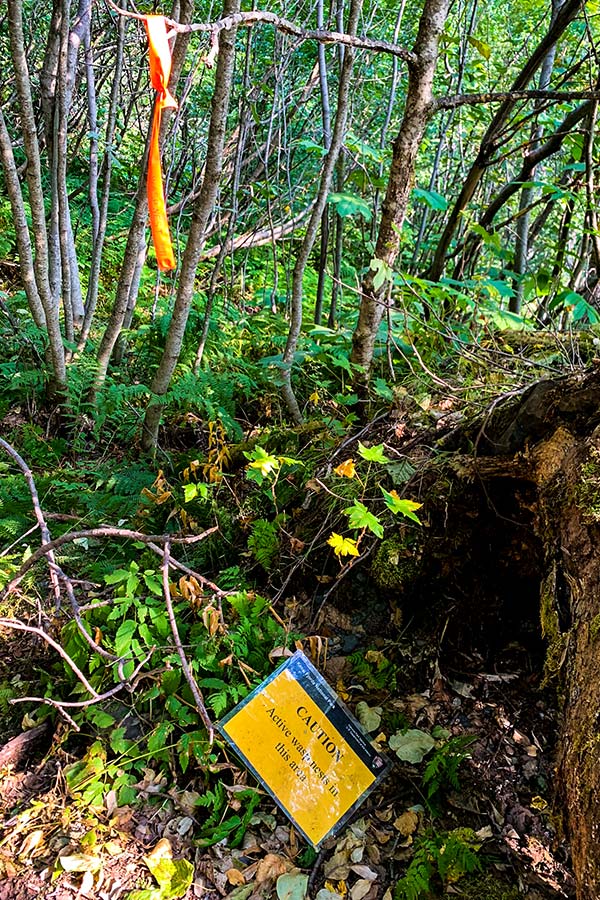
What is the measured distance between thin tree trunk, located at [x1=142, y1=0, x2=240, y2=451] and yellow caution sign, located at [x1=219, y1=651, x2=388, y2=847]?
2.06m

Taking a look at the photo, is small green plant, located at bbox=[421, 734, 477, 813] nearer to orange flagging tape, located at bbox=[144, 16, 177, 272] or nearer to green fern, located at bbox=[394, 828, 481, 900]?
green fern, located at bbox=[394, 828, 481, 900]

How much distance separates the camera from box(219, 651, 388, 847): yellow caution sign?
210 cm

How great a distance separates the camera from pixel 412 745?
88.0 inches

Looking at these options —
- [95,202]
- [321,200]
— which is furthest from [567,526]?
[95,202]

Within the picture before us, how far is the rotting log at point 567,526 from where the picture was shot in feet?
4.26

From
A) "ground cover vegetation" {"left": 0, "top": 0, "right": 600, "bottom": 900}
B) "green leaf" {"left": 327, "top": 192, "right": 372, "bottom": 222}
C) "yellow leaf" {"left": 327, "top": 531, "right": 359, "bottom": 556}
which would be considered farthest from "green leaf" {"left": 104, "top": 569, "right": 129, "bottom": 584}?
"green leaf" {"left": 327, "top": 192, "right": 372, "bottom": 222}

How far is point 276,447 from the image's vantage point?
3514 millimetres

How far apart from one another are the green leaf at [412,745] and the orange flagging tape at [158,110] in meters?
1.87

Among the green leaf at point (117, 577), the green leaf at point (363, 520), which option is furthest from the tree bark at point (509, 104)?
the green leaf at point (117, 577)

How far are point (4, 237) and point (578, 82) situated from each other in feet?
17.2

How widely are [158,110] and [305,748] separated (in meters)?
2.08

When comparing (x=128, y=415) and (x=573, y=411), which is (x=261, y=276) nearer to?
(x=128, y=415)

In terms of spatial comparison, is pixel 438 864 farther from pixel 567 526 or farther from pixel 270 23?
pixel 270 23

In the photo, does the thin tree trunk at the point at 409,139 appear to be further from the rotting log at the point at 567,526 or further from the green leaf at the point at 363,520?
the green leaf at the point at 363,520
